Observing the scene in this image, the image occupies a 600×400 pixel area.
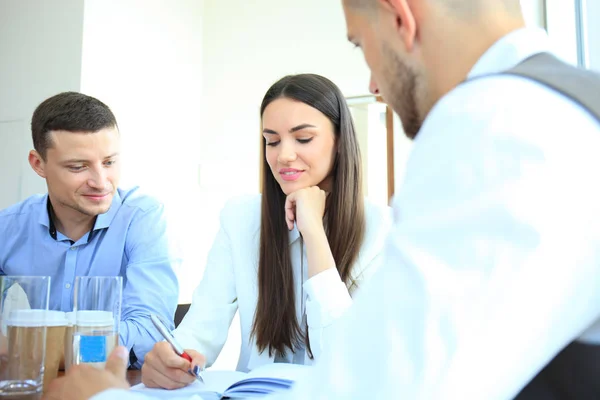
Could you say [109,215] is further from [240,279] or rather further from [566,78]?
[566,78]

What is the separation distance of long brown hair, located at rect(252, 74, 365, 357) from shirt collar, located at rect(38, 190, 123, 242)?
0.60m

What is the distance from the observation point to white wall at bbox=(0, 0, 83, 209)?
3.56 m

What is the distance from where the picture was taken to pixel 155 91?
4.25 meters

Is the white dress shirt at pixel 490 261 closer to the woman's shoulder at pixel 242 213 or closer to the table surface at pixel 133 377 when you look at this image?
the table surface at pixel 133 377

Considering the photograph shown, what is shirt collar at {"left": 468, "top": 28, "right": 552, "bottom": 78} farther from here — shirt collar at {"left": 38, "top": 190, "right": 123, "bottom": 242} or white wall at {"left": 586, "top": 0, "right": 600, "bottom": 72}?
white wall at {"left": 586, "top": 0, "right": 600, "bottom": 72}

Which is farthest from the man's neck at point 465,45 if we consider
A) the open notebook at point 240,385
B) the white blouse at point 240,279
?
the white blouse at point 240,279

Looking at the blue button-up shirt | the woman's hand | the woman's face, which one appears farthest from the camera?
the blue button-up shirt

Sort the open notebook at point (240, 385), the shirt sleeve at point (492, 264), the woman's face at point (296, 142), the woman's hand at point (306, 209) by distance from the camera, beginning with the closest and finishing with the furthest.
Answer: the shirt sleeve at point (492, 264) → the open notebook at point (240, 385) → the woman's hand at point (306, 209) → the woman's face at point (296, 142)

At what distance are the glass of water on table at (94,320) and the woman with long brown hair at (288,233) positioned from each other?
60cm

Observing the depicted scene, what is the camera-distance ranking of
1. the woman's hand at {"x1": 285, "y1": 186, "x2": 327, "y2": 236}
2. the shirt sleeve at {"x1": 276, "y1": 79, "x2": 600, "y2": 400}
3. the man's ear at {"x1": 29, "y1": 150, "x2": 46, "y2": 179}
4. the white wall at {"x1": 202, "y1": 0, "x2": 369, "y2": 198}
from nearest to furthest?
the shirt sleeve at {"x1": 276, "y1": 79, "x2": 600, "y2": 400}
the woman's hand at {"x1": 285, "y1": 186, "x2": 327, "y2": 236}
the man's ear at {"x1": 29, "y1": 150, "x2": 46, "y2": 179}
the white wall at {"x1": 202, "y1": 0, "x2": 369, "y2": 198}

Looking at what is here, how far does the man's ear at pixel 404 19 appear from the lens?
638 millimetres

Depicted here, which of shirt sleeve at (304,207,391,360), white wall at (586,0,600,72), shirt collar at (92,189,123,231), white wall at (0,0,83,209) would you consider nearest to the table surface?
shirt sleeve at (304,207,391,360)

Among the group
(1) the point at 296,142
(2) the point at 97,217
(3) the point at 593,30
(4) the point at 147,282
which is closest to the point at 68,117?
(2) the point at 97,217

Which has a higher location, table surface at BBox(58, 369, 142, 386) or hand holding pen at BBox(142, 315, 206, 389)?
hand holding pen at BBox(142, 315, 206, 389)
